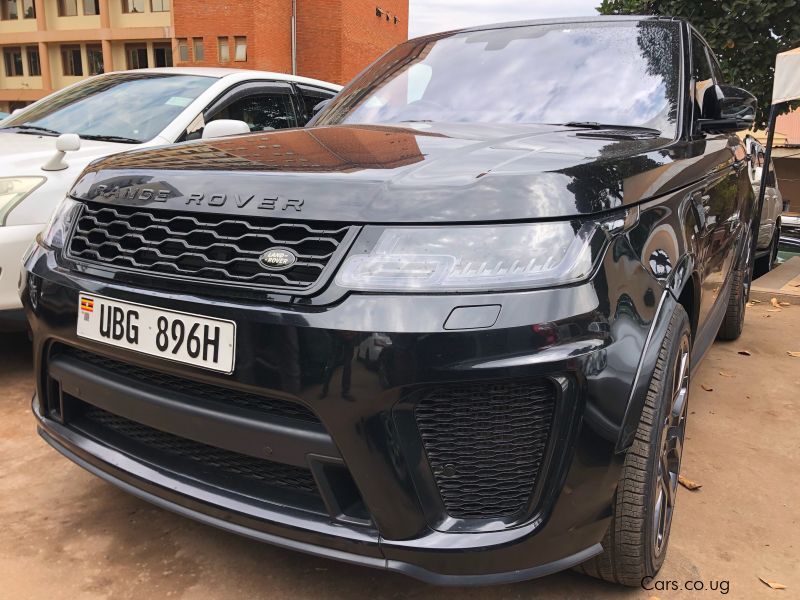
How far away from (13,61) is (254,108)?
42.4m

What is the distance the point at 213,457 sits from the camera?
5.56ft

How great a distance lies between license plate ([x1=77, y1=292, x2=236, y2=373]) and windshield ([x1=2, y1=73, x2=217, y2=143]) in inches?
87.8

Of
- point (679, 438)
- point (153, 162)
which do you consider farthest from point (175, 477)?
point (679, 438)

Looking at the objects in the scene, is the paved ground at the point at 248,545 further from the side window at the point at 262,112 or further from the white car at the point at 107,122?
the side window at the point at 262,112

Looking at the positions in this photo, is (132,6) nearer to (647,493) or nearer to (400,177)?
(400,177)

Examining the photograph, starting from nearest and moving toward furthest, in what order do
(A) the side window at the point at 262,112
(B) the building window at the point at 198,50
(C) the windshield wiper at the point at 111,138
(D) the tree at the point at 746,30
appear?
(C) the windshield wiper at the point at 111,138 < (A) the side window at the point at 262,112 < (D) the tree at the point at 746,30 < (B) the building window at the point at 198,50

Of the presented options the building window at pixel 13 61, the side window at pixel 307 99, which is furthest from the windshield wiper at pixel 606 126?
the building window at pixel 13 61

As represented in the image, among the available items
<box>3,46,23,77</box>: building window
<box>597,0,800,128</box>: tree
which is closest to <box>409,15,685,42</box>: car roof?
<box>597,0,800,128</box>: tree

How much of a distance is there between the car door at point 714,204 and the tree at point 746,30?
5.42 metres

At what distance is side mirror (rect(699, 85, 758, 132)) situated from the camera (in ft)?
8.34

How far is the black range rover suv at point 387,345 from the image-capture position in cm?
140

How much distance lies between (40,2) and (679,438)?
43007 millimetres

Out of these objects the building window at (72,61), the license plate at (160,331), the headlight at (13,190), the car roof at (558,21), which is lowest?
the license plate at (160,331)

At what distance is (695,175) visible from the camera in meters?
2.19
